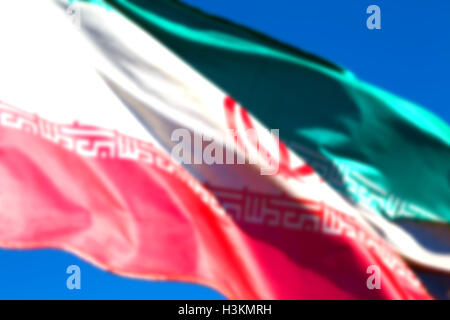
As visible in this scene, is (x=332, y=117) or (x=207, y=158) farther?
(x=332, y=117)

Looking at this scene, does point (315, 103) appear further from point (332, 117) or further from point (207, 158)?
point (207, 158)

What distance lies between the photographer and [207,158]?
8398 mm

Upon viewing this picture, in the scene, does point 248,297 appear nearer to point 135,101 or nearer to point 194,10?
point 135,101

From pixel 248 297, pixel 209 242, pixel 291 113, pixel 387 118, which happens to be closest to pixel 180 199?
pixel 209 242

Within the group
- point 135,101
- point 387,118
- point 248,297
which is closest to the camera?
point 248,297

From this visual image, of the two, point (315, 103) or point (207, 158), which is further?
point (315, 103)

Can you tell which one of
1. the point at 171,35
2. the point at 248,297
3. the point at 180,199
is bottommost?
the point at 248,297

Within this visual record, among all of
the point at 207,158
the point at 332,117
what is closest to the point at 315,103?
the point at 332,117

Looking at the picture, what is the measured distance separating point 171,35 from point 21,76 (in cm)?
141

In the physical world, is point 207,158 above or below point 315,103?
below

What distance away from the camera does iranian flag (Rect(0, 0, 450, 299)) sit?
796cm

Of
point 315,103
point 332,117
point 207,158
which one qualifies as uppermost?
point 315,103

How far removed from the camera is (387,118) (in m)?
9.32

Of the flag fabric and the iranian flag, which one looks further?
the flag fabric
